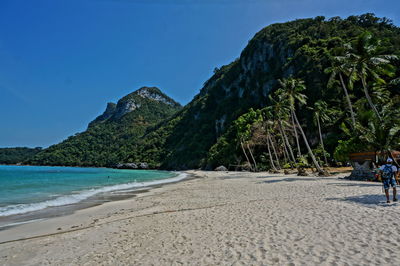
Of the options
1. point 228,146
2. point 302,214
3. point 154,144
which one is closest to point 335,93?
point 228,146

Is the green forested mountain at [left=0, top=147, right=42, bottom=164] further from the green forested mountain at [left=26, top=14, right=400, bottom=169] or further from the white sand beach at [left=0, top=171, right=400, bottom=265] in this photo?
Answer: the white sand beach at [left=0, top=171, right=400, bottom=265]

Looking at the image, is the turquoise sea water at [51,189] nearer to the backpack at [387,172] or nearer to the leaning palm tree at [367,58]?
the backpack at [387,172]

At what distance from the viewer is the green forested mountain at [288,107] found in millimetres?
21356

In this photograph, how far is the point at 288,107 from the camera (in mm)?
35531

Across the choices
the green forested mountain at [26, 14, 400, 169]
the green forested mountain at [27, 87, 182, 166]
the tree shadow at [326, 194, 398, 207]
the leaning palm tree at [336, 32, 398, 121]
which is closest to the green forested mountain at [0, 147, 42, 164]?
the green forested mountain at [27, 87, 182, 166]

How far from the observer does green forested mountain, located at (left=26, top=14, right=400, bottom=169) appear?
21356mm

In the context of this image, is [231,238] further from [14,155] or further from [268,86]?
[14,155]

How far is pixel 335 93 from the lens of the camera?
5119 centimetres

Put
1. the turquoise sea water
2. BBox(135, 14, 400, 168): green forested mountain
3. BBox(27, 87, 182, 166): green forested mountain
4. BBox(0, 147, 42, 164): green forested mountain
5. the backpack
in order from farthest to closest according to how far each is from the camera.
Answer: BBox(0, 147, 42, 164): green forested mountain, BBox(27, 87, 182, 166): green forested mountain, BBox(135, 14, 400, 168): green forested mountain, the turquoise sea water, the backpack

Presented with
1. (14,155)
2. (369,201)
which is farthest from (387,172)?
(14,155)

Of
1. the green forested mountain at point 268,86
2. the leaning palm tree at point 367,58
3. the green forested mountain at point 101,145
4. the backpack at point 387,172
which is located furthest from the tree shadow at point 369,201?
the green forested mountain at point 101,145

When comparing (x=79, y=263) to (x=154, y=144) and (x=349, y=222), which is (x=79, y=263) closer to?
(x=349, y=222)

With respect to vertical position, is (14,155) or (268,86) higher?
(268,86)

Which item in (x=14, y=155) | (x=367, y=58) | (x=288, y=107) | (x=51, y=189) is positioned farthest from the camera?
(x=14, y=155)
